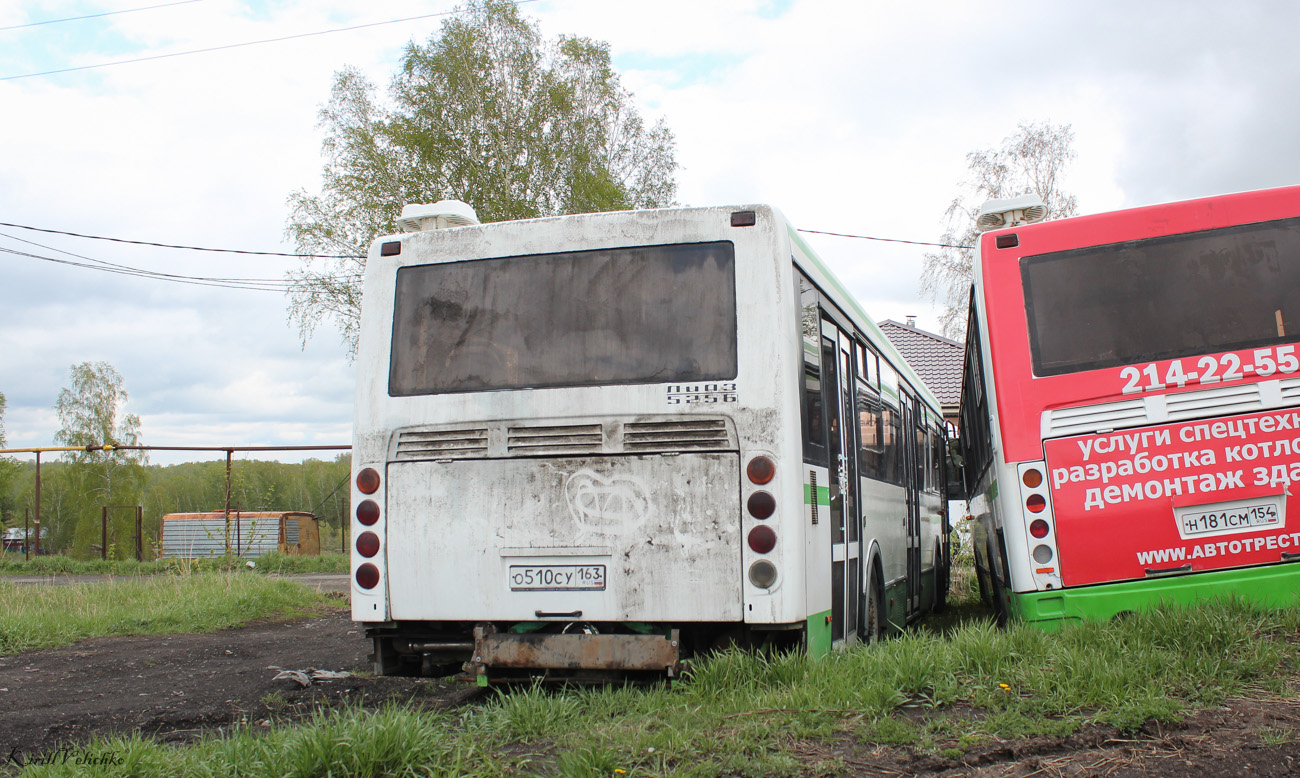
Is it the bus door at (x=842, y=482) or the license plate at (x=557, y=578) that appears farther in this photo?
the bus door at (x=842, y=482)

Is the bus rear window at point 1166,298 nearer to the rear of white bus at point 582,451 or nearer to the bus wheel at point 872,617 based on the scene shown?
the rear of white bus at point 582,451

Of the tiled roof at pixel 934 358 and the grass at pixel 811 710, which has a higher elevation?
the tiled roof at pixel 934 358

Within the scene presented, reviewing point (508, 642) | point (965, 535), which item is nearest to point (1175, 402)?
point (508, 642)

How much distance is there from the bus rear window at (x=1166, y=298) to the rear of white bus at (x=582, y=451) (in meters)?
2.00

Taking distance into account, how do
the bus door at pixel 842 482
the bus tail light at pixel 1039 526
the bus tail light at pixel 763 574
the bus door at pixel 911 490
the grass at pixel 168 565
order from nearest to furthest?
the bus tail light at pixel 763 574
the bus tail light at pixel 1039 526
the bus door at pixel 842 482
the bus door at pixel 911 490
the grass at pixel 168 565

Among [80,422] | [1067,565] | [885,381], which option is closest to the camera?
[1067,565]

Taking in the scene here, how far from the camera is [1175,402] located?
5949mm

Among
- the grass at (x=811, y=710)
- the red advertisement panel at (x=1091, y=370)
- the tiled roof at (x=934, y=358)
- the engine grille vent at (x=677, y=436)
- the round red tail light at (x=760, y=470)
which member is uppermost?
the tiled roof at (x=934, y=358)

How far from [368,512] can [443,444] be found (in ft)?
1.84

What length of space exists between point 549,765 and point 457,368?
8.05 feet

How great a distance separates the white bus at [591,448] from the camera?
16.8ft

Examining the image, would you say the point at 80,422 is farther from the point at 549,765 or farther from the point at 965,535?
the point at 549,765

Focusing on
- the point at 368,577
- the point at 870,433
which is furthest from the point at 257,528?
the point at 368,577

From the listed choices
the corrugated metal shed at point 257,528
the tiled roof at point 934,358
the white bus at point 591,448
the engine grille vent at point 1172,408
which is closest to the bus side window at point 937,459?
the engine grille vent at point 1172,408
